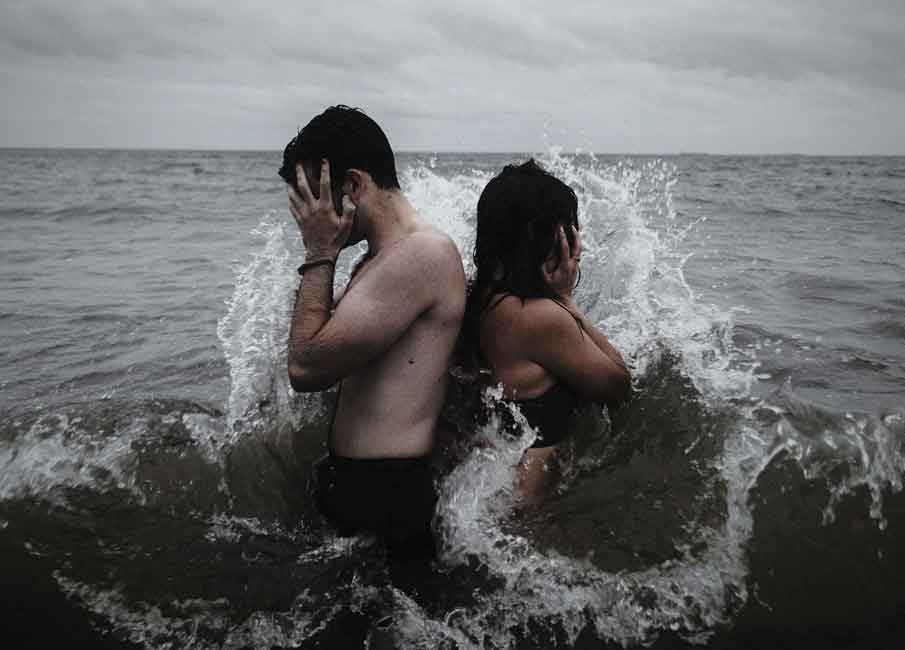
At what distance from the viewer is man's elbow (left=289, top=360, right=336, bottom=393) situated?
2498 mm

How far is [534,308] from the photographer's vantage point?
298 cm

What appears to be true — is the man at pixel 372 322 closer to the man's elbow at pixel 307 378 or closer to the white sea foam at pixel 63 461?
the man's elbow at pixel 307 378

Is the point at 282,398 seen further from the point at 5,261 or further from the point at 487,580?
the point at 5,261

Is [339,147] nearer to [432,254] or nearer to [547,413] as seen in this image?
[432,254]

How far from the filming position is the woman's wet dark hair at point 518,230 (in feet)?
9.75

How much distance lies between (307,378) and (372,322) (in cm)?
30

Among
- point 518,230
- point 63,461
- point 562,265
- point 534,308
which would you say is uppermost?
point 518,230

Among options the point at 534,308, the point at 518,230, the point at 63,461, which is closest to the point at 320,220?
the point at 518,230

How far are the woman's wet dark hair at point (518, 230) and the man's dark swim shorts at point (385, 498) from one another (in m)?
0.61

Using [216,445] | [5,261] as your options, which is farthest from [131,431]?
[5,261]

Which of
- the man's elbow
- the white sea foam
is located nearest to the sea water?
→ the white sea foam

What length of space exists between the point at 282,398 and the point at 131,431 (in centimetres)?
93

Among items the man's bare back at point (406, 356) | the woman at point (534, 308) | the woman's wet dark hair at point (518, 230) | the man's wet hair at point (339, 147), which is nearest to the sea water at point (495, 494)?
the woman at point (534, 308)

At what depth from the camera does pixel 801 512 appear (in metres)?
3.62
